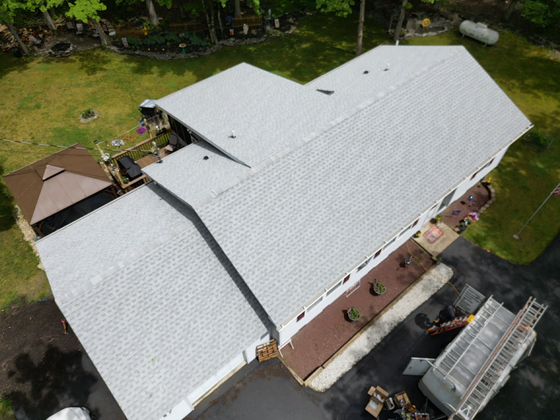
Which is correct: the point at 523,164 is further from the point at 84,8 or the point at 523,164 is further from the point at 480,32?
the point at 84,8

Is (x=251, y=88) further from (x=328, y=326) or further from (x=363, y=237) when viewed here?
(x=328, y=326)

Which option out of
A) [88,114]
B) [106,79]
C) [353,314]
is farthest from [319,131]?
[106,79]

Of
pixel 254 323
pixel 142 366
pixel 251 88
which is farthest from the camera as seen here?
pixel 251 88

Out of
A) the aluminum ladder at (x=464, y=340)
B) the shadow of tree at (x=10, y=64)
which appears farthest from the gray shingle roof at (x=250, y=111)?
the shadow of tree at (x=10, y=64)

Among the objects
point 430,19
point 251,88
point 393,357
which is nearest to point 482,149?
point 393,357

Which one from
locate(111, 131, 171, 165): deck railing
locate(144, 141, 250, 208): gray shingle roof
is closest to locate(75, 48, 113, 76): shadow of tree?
locate(111, 131, 171, 165): deck railing

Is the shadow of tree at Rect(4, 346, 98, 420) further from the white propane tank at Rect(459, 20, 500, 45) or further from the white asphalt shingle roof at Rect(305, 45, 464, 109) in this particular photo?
the white propane tank at Rect(459, 20, 500, 45)

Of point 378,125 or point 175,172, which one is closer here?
point 175,172
